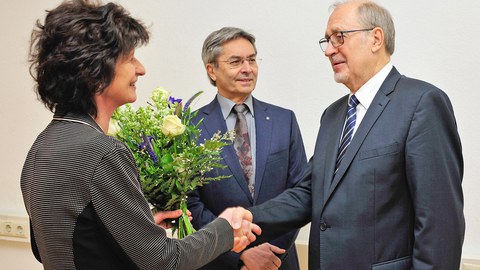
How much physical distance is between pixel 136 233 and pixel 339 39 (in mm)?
1238

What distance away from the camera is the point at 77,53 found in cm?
157

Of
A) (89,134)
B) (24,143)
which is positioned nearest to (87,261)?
(89,134)

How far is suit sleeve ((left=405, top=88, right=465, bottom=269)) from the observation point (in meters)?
1.92

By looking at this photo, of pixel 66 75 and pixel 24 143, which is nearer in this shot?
pixel 66 75

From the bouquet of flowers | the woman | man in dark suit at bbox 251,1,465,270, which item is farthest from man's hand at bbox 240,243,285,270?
the woman

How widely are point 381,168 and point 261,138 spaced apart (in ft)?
3.05

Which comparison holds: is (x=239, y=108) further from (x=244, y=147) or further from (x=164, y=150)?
(x=164, y=150)

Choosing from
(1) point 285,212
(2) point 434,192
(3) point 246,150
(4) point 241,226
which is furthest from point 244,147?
(2) point 434,192

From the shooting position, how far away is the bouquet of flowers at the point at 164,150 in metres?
2.06

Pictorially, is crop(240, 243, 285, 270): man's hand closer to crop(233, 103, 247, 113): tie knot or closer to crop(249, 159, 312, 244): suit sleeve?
crop(249, 159, 312, 244): suit sleeve

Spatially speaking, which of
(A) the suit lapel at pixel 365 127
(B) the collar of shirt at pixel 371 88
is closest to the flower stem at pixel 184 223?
(A) the suit lapel at pixel 365 127

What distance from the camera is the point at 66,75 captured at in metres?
1.59

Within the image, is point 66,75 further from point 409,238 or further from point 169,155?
point 409,238

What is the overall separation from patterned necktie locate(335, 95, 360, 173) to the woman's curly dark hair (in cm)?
96
